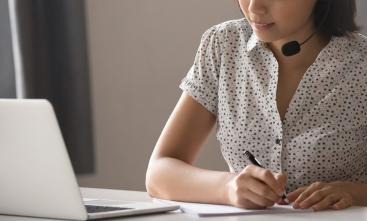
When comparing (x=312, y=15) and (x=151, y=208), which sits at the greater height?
(x=312, y=15)

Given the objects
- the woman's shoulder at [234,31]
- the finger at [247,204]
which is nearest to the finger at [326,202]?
A: the finger at [247,204]

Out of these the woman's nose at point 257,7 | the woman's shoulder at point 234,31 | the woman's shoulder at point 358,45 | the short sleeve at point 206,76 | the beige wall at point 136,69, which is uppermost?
the woman's nose at point 257,7

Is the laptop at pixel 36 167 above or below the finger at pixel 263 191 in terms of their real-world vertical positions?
above

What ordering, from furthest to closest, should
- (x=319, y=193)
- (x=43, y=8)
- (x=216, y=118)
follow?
(x=43, y=8) < (x=216, y=118) < (x=319, y=193)

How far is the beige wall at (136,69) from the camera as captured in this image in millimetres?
3543

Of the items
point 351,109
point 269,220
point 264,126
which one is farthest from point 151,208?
point 351,109

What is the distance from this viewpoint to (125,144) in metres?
3.62

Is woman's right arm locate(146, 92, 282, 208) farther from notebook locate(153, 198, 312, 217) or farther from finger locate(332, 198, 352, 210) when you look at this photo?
finger locate(332, 198, 352, 210)

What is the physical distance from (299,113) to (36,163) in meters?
0.78

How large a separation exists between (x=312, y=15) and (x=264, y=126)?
0.32 meters

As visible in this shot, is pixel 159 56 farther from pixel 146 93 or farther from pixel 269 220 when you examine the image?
pixel 269 220

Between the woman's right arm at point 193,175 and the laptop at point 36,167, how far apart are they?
24 cm

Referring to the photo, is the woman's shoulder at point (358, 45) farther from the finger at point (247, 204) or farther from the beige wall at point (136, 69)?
the beige wall at point (136, 69)

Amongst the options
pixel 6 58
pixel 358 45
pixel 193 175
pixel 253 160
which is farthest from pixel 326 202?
pixel 6 58
